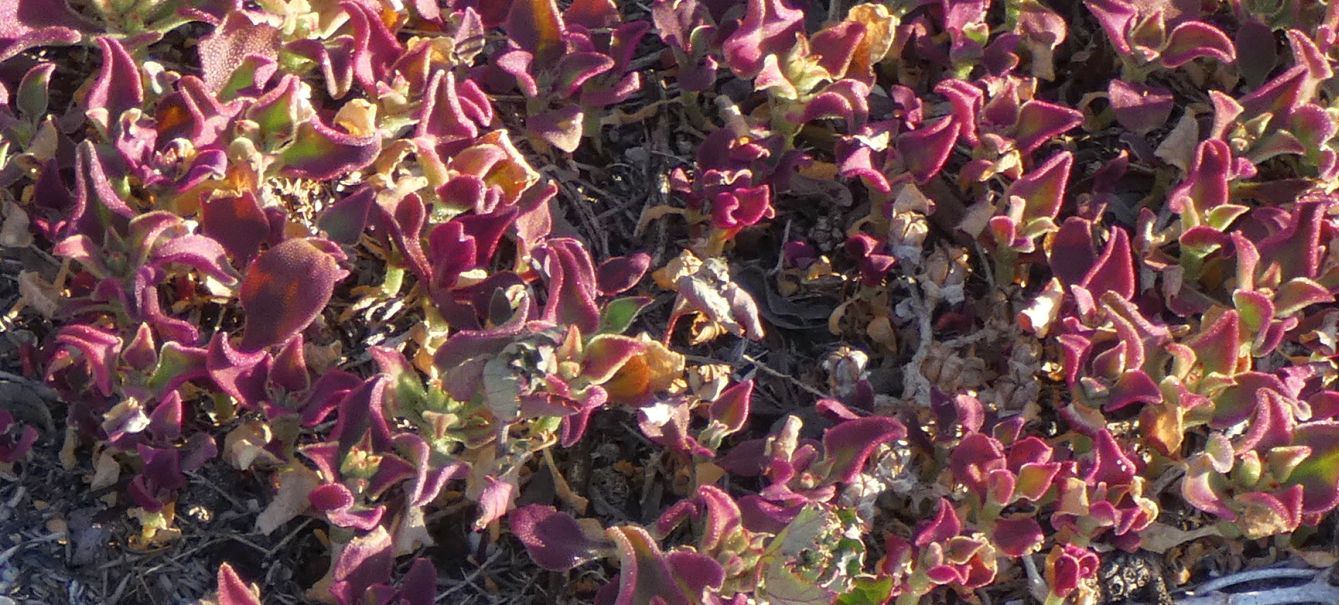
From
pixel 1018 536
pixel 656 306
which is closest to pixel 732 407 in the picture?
pixel 656 306

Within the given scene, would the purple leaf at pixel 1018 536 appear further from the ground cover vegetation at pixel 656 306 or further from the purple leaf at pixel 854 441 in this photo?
the purple leaf at pixel 854 441

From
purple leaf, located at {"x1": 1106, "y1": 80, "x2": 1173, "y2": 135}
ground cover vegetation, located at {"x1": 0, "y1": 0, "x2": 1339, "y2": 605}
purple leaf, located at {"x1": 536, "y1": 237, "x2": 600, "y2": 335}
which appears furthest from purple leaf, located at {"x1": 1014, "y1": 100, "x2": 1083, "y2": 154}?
purple leaf, located at {"x1": 536, "y1": 237, "x2": 600, "y2": 335}

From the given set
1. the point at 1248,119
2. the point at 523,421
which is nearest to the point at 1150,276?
the point at 1248,119

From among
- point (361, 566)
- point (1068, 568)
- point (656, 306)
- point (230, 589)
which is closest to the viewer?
point (230, 589)

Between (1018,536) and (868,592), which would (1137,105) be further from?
(868,592)

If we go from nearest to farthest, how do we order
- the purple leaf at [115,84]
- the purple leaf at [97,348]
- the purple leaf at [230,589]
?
1. the purple leaf at [230,589]
2. the purple leaf at [97,348]
3. the purple leaf at [115,84]

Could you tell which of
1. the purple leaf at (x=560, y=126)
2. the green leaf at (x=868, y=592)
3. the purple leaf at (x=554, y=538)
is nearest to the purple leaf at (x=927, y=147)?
the purple leaf at (x=560, y=126)

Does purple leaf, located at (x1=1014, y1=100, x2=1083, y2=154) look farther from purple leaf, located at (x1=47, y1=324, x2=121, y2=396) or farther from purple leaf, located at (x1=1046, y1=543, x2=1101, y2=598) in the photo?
purple leaf, located at (x1=47, y1=324, x2=121, y2=396)

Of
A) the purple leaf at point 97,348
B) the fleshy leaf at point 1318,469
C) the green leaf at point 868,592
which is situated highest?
the purple leaf at point 97,348
